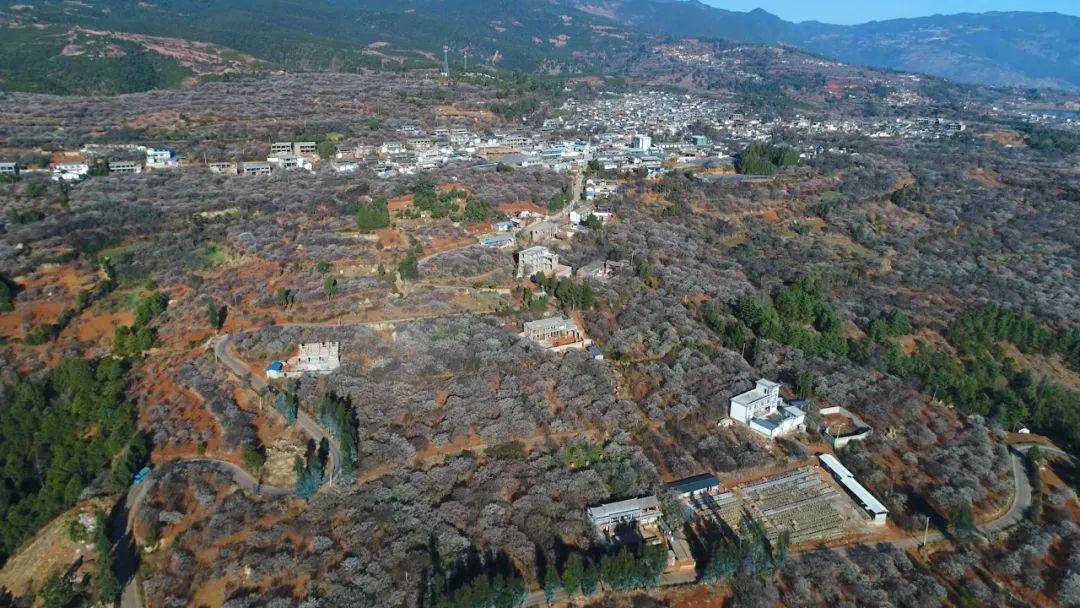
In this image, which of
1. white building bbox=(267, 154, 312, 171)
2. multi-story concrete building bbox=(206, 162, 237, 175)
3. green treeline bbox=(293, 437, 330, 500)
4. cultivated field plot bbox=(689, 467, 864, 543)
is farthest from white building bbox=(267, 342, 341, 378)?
multi-story concrete building bbox=(206, 162, 237, 175)

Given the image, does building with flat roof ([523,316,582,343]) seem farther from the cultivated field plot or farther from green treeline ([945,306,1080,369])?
green treeline ([945,306,1080,369])

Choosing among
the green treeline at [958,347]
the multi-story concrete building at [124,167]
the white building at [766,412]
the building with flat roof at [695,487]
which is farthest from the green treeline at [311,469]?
the multi-story concrete building at [124,167]

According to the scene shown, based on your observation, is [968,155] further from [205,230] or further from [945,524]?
[205,230]

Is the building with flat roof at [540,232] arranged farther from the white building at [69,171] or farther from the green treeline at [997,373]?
the white building at [69,171]

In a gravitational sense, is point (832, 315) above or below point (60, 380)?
above

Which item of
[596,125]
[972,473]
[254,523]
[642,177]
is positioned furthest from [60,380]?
[596,125]

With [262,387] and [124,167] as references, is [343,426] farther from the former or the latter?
[124,167]

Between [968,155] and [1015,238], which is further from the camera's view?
[968,155]
